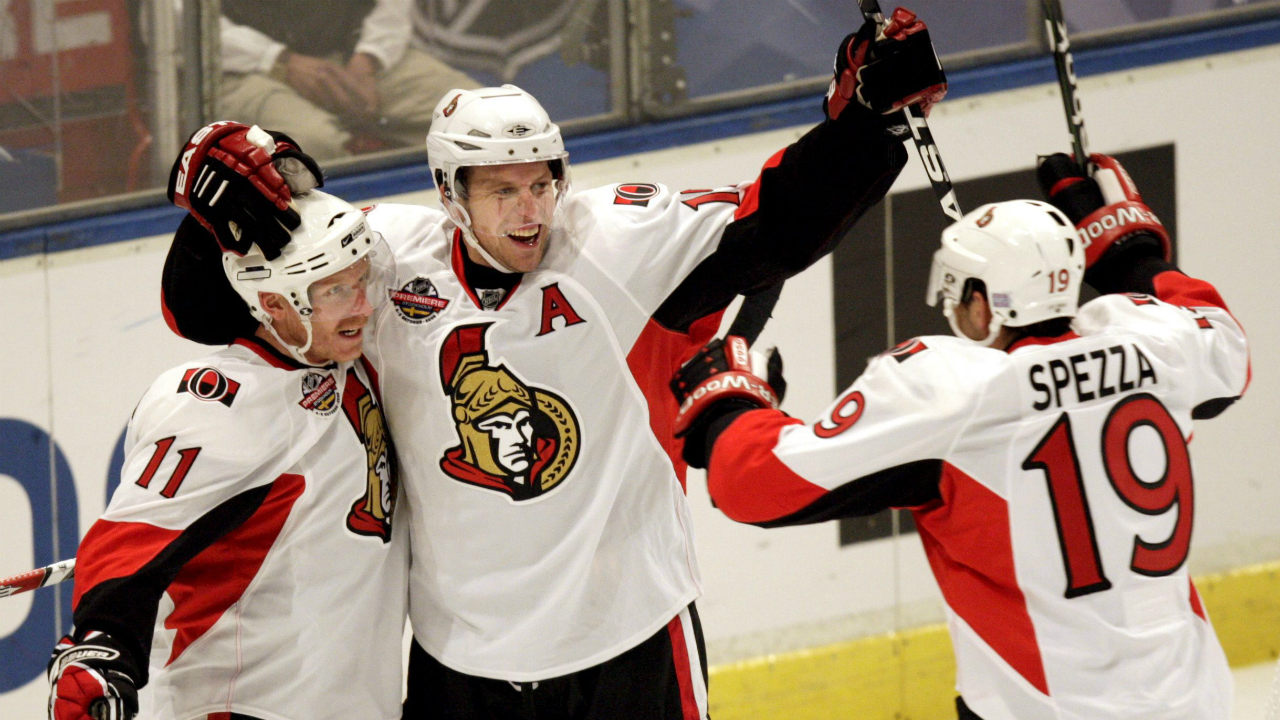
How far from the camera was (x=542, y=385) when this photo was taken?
2301 millimetres

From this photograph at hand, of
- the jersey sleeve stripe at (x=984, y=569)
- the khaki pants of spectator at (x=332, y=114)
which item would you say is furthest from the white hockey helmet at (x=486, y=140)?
the khaki pants of spectator at (x=332, y=114)

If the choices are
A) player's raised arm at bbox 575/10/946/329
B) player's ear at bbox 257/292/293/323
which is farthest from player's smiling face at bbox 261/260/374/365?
player's raised arm at bbox 575/10/946/329

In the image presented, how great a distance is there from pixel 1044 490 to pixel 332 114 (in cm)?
199

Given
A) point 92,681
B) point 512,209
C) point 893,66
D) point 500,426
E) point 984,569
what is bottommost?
point 92,681

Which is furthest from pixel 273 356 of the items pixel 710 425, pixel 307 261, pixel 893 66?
pixel 893 66

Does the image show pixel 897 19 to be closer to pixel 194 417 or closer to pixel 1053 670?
pixel 1053 670

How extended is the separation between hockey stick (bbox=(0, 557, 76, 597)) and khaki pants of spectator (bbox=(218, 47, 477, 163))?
3.58 feet

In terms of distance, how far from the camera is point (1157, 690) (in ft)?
6.65

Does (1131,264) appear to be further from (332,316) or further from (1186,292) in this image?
(332,316)

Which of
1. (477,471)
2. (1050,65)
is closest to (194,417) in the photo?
(477,471)

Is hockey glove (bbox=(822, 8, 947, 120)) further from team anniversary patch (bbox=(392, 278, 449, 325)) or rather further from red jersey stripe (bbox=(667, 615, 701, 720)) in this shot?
red jersey stripe (bbox=(667, 615, 701, 720))

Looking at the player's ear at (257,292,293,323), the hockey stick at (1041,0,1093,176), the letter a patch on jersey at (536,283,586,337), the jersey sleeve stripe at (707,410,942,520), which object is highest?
the hockey stick at (1041,0,1093,176)

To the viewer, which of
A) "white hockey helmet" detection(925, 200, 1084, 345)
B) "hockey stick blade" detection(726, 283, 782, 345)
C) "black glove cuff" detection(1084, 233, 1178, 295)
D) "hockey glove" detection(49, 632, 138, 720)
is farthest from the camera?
"hockey stick blade" detection(726, 283, 782, 345)

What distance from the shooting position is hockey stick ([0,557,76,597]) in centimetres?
261
